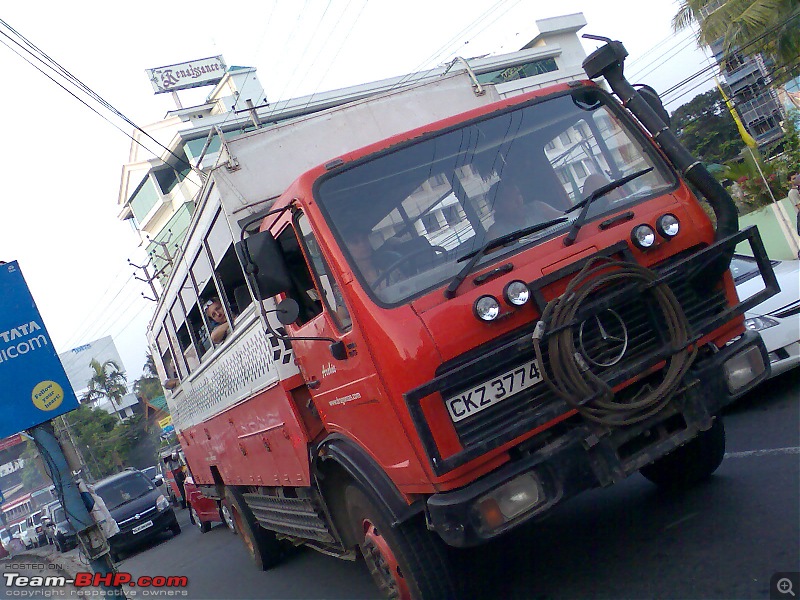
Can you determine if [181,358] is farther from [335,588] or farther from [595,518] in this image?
[595,518]

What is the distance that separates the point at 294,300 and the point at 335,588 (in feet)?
11.4

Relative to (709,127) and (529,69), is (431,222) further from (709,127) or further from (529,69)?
(529,69)

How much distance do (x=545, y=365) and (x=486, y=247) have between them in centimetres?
70

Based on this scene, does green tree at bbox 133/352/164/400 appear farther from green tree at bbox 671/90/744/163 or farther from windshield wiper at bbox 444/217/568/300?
windshield wiper at bbox 444/217/568/300

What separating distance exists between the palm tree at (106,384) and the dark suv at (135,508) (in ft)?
207

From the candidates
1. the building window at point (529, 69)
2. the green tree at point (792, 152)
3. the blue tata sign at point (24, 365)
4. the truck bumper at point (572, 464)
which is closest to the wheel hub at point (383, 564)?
the truck bumper at point (572, 464)

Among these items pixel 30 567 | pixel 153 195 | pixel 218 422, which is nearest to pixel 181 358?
pixel 218 422

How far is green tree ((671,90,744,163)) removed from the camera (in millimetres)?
43125

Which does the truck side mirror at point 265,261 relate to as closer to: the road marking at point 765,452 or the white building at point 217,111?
the road marking at point 765,452

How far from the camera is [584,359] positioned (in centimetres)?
426

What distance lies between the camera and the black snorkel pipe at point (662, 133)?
15.6 feet

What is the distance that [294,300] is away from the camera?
4777 millimetres

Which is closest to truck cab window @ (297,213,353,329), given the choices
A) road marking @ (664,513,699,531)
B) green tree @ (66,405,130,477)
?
road marking @ (664,513,699,531)

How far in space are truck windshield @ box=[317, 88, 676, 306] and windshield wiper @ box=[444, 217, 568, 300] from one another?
2 centimetres
